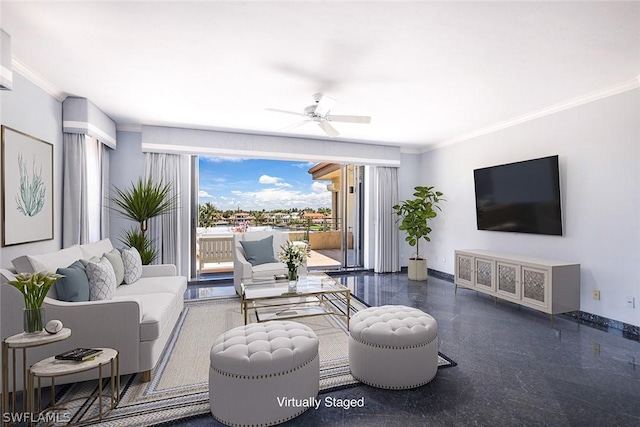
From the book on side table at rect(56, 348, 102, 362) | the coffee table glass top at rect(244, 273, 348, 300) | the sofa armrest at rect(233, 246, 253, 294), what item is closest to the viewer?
the book on side table at rect(56, 348, 102, 362)

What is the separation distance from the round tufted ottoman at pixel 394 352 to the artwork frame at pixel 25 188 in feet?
9.93

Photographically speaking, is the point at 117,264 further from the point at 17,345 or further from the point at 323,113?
the point at 323,113

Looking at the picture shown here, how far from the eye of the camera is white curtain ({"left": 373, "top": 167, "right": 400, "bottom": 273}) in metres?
6.25

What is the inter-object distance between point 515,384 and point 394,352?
0.94m

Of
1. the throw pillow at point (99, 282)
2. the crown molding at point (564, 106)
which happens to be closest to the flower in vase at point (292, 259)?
the throw pillow at point (99, 282)

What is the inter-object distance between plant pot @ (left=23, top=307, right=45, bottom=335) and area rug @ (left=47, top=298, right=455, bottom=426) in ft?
1.79

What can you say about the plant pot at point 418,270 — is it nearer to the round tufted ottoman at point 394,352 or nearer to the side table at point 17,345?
the round tufted ottoman at point 394,352

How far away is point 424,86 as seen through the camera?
10.8ft

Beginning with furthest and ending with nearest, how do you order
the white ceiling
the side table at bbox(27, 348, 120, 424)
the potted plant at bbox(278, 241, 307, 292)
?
1. the potted plant at bbox(278, 241, 307, 292)
2. the white ceiling
3. the side table at bbox(27, 348, 120, 424)

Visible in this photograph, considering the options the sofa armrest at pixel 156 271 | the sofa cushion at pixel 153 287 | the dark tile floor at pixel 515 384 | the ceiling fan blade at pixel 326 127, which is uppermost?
the ceiling fan blade at pixel 326 127

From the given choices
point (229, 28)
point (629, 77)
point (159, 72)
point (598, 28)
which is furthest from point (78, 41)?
point (629, 77)

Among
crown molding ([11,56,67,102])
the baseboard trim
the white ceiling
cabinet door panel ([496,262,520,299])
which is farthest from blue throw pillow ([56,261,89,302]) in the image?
the baseboard trim

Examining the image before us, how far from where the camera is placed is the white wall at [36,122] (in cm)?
275

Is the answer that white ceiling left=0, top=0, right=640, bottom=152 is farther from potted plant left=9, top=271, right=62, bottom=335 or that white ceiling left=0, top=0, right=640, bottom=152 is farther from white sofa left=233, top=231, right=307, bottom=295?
white sofa left=233, top=231, right=307, bottom=295
